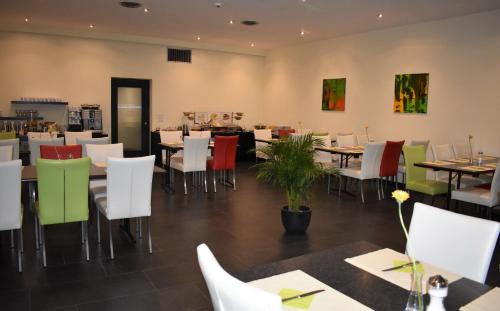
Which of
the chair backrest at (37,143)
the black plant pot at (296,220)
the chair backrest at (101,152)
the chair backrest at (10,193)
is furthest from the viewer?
the chair backrest at (37,143)

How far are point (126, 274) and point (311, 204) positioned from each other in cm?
353

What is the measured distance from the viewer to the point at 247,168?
10266mm

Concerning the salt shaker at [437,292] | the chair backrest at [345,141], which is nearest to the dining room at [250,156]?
the salt shaker at [437,292]

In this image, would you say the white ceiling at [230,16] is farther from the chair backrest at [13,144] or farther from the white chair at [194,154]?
the chair backrest at [13,144]

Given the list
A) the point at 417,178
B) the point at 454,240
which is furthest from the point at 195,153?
the point at 454,240

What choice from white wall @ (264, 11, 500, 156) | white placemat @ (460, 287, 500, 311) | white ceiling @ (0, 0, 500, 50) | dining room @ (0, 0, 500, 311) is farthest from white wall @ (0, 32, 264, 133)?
white placemat @ (460, 287, 500, 311)

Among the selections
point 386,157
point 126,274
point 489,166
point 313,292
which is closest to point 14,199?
point 126,274

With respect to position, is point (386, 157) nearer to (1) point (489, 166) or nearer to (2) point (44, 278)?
(1) point (489, 166)

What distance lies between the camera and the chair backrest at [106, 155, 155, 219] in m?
3.95

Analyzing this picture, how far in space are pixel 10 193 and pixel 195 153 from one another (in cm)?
375

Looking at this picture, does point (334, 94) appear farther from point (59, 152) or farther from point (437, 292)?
point (437, 292)

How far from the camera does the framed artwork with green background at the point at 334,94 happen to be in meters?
9.71

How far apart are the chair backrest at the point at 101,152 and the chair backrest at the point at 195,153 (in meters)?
1.44

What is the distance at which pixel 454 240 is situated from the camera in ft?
6.98
